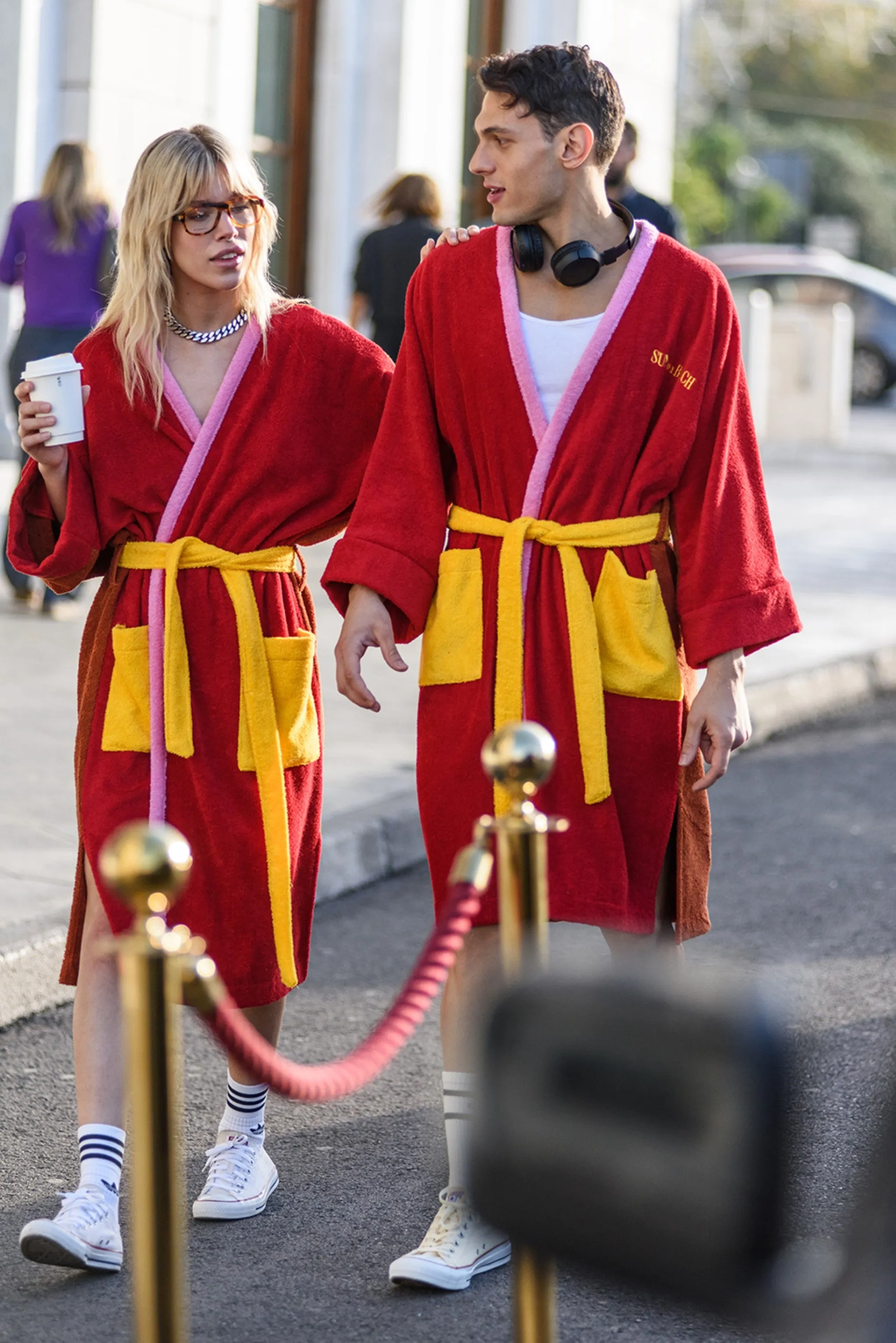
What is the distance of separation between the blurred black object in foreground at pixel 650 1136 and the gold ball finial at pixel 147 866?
1.71ft

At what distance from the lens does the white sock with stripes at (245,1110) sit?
3598mm

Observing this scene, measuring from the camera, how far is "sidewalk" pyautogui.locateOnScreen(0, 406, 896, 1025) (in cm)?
493

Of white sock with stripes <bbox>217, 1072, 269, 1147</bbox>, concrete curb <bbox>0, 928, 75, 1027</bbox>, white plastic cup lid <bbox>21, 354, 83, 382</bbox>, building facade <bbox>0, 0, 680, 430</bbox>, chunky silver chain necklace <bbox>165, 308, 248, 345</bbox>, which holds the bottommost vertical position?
concrete curb <bbox>0, 928, 75, 1027</bbox>

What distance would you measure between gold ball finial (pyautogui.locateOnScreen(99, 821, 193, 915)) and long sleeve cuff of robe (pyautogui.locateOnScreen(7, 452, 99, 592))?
1565 mm

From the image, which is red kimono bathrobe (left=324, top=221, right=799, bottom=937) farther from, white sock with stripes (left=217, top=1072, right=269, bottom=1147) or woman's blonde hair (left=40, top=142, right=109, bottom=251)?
woman's blonde hair (left=40, top=142, right=109, bottom=251)

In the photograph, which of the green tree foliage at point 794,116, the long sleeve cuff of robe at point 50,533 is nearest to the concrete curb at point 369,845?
the long sleeve cuff of robe at point 50,533

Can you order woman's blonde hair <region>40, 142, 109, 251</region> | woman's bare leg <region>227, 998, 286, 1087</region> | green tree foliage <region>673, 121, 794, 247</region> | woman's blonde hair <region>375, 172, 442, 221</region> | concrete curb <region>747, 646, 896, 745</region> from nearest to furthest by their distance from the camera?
woman's bare leg <region>227, 998, 286, 1087</region> < concrete curb <region>747, 646, 896, 745</region> < woman's blonde hair <region>40, 142, 109, 251</region> < woman's blonde hair <region>375, 172, 442, 221</region> < green tree foliage <region>673, 121, 794, 247</region>

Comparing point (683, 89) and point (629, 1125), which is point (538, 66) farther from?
point (683, 89)

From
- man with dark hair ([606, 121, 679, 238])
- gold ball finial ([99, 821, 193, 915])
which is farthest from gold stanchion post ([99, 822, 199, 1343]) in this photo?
man with dark hair ([606, 121, 679, 238])

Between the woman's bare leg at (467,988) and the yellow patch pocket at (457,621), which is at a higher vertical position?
the yellow patch pocket at (457,621)

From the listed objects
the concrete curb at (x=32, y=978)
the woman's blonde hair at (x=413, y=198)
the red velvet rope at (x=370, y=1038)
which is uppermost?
the woman's blonde hair at (x=413, y=198)

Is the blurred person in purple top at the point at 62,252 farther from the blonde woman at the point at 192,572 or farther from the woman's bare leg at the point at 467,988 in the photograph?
the woman's bare leg at the point at 467,988

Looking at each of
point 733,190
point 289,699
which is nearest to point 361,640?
point 289,699

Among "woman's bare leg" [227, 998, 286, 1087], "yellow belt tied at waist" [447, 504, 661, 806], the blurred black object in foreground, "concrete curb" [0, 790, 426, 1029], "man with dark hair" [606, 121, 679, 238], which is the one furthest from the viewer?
"man with dark hair" [606, 121, 679, 238]
